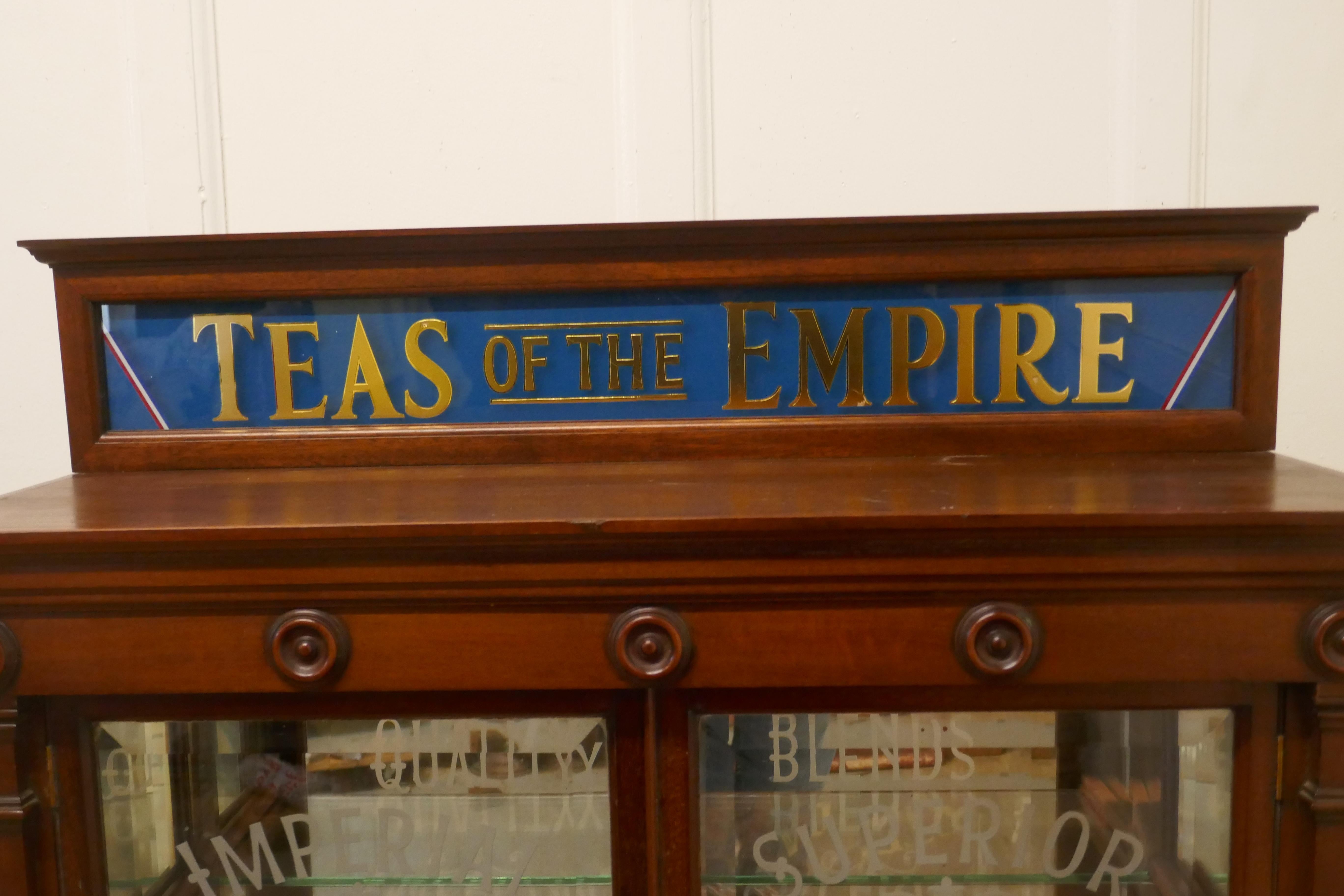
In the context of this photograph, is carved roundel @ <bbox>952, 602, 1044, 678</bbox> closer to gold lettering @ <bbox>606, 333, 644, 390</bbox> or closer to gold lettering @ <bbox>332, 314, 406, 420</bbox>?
gold lettering @ <bbox>606, 333, 644, 390</bbox>

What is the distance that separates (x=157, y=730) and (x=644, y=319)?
65cm

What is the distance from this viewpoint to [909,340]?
1021 millimetres

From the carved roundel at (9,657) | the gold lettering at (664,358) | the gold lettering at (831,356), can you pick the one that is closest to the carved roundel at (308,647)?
the carved roundel at (9,657)

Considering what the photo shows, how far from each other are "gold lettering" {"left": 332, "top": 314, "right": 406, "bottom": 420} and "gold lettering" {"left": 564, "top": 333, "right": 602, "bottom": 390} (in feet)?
0.71

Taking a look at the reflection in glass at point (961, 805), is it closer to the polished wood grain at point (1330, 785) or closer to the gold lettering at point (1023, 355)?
the polished wood grain at point (1330, 785)

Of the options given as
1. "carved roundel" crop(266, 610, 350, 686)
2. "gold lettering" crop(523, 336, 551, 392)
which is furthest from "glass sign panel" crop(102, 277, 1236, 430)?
"carved roundel" crop(266, 610, 350, 686)

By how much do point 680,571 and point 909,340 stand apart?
0.45 metres

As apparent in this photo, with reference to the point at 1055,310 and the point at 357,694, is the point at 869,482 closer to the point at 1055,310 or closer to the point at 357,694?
the point at 1055,310

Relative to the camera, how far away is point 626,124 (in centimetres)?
133

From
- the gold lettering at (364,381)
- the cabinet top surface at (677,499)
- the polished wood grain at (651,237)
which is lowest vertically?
the cabinet top surface at (677,499)

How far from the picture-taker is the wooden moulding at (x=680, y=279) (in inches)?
38.9

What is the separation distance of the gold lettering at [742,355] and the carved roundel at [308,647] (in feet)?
1.62

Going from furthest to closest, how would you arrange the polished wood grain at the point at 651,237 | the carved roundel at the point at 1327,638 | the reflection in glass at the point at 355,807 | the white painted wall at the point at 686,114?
the white painted wall at the point at 686,114
the polished wood grain at the point at 651,237
the reflection in glass at the point at 355,807
the carved roundel at the point at 1327,638

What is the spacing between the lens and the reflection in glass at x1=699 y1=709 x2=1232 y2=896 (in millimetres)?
792
